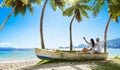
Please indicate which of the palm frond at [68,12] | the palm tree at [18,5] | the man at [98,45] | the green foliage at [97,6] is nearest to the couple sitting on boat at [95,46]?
the man at [98,45]

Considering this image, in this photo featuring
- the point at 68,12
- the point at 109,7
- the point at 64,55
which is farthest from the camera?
the point at 68,12

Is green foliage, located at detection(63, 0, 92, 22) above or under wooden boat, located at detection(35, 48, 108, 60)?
above

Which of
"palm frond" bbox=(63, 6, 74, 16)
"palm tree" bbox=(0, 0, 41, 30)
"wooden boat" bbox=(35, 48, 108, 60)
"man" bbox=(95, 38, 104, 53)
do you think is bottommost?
"wooden boat" bbox=(35, 48, 108, 60)

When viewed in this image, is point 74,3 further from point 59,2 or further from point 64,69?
point 64,69

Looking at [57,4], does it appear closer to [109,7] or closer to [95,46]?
[109,7]

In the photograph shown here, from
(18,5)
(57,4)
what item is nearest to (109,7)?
(57,4)

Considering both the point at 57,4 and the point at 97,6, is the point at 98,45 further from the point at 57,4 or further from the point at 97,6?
the point at 57,4

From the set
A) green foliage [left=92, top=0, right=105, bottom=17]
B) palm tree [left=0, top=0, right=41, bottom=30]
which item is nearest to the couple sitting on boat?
green foliage [left=92, top=0, right=105, bottom=17]

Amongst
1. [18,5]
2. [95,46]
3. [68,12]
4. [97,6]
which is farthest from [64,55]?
[68,12]

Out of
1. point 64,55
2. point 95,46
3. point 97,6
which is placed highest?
point 97,6

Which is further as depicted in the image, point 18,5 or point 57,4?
point 57,4

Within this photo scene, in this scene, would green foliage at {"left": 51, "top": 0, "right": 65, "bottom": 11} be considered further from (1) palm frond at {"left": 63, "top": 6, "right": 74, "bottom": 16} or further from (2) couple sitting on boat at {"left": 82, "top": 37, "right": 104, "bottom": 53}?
(2) couple sitting on boat at {"left": 82, "top": 37, "right": 104, "bottom": 53}

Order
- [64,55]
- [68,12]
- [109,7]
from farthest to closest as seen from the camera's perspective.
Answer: [68,12] < [109,7] < [64,55]

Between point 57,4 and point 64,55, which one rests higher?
point 57,4
